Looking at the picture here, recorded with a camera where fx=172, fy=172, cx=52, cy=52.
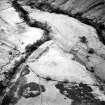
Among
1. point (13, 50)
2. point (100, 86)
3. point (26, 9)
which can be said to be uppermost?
point (26, 9)

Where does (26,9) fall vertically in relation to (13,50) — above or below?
above

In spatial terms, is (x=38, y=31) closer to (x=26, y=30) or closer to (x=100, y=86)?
(x=26, y=30)

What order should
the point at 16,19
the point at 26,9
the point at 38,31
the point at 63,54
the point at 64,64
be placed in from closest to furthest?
the point at 64,64
the point at 63,54
the point at 38,31
the point at 16,19
the point at 26,9

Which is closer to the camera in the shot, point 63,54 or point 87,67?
point 87,67

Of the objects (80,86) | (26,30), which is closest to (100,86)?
(80,86)

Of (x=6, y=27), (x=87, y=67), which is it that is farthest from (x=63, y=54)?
(x=6, y=27)

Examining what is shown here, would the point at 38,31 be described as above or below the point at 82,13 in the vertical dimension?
below

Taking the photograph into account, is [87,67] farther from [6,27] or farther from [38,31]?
[6,27]

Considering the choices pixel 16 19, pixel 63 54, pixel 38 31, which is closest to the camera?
pixel 63 54

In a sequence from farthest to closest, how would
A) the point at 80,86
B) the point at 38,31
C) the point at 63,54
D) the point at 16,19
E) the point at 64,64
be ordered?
the point at 16,19, the point at 38,31, the point at 63,54, the point at 64,64, the point at 80,86
